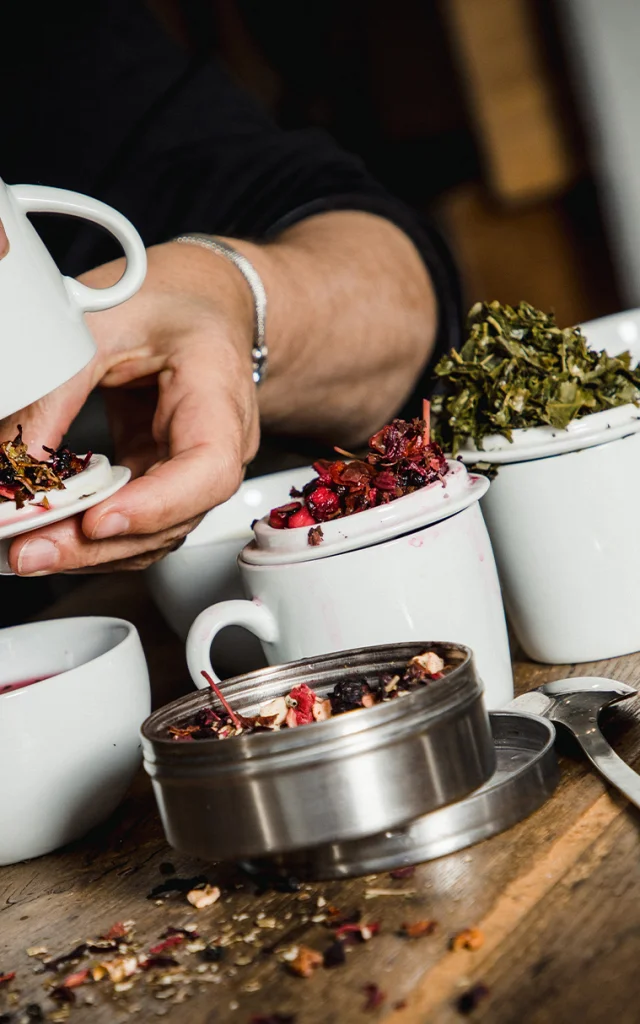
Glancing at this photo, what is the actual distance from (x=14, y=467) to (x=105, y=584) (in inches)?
47.3

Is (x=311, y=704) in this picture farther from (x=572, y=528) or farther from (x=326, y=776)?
(x=572, y=528)

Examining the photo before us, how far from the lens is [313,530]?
1012 mm

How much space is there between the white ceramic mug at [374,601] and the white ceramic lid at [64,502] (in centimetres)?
16

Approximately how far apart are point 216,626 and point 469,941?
41cm

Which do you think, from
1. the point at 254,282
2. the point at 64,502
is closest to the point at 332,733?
the point at 64,502

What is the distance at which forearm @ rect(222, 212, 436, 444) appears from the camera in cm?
178

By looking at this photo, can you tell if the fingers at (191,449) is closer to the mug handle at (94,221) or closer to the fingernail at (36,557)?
the fingernail at (36,557)

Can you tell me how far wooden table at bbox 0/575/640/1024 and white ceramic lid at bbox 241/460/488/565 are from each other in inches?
10.3

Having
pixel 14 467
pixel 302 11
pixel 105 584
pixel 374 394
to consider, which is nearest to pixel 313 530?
pixel 14 467

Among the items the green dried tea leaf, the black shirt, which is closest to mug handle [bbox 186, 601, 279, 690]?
the green dried tea leaf

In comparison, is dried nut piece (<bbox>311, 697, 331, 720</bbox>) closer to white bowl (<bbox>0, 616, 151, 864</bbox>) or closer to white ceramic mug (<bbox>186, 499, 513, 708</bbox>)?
white ceramic mug (<bbox>186, 499, 513, 708</bbox>)

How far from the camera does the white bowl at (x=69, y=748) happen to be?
99cm

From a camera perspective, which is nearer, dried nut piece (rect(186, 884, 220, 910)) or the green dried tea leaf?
dried nut piece (rect(186, 884, 220, 910))

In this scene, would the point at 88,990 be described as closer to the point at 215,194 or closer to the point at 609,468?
the point at 609,468
